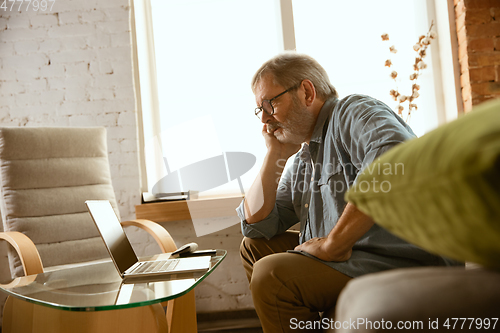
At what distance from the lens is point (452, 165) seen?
231 mm

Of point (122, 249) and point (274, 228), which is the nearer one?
point (122, 249)

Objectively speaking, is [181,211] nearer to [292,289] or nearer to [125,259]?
[125,259]

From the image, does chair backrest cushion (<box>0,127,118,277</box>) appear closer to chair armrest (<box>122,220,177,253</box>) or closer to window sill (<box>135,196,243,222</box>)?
window sill (<box>135,196,243,222</box>)

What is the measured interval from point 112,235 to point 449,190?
48.4 inches

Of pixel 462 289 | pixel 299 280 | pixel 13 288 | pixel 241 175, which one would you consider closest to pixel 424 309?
pixel 462 289

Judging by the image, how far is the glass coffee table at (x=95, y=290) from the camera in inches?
33.3

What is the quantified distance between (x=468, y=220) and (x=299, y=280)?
0.81 metres

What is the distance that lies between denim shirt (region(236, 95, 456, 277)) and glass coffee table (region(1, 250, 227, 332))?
383 millimetres

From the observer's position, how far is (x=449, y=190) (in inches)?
9.3

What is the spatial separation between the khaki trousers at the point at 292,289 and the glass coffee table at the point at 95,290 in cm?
18

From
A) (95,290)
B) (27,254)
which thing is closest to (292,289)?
(95,290)

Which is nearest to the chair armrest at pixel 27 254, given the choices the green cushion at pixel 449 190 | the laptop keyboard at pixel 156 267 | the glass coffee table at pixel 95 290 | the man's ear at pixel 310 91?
the glass coffee table at pixel 95 290

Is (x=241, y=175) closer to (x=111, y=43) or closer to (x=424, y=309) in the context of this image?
(x=111, y=43)

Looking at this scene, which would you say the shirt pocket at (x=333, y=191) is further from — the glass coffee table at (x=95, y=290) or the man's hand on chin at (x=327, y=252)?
the glass coffee table at (x=95, y=290)
